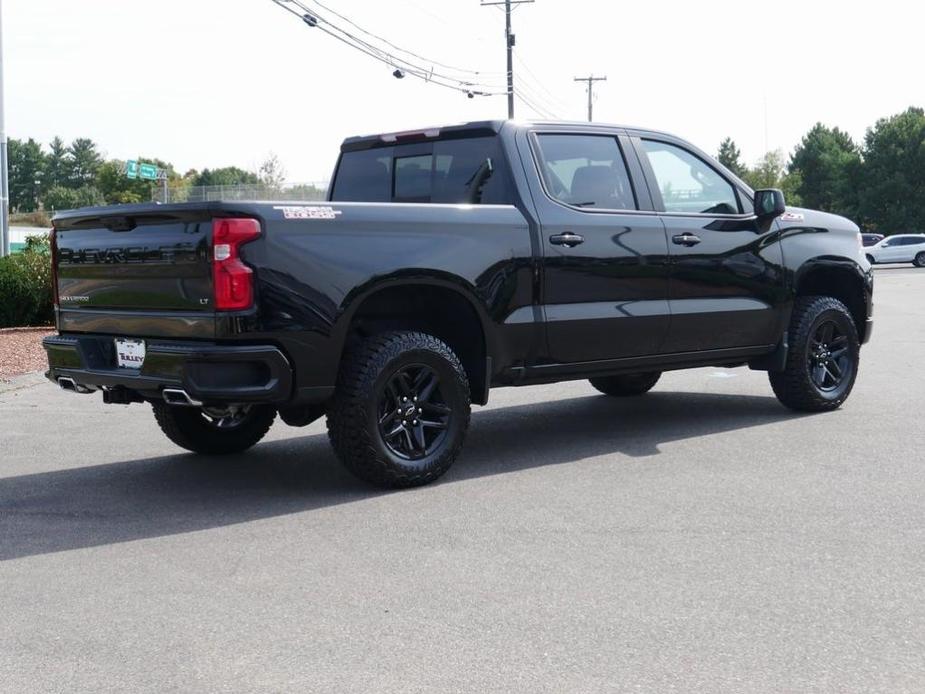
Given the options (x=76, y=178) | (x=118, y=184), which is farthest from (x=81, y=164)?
(x=118, y=184)

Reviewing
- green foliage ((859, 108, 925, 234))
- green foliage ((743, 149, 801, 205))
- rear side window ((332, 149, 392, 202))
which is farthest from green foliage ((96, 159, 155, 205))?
rear side window ((332, 149, 392, 202))

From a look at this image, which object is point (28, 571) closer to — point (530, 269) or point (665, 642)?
point (665, 642)

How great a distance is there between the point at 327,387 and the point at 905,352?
9.20 m

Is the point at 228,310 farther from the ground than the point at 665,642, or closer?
farther from the ground

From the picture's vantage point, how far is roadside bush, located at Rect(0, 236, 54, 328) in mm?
15992

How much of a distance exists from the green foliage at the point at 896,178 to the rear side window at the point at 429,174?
89.1 metres

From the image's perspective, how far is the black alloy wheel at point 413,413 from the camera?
6.28 meters

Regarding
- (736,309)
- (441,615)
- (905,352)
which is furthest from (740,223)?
(905,352)

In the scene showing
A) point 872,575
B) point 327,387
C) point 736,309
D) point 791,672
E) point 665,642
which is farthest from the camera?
point 736,309

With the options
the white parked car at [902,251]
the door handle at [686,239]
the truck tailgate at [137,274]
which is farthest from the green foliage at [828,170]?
the truck tailgate at [137,274]

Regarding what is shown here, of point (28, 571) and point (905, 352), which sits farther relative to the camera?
point (905, 352)

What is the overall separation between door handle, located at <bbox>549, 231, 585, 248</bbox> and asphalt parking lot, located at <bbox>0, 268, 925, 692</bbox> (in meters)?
1.30

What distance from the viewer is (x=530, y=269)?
267 inches

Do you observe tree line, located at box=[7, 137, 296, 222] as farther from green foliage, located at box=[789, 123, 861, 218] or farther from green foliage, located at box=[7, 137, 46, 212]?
green foliage, located at box=[789, 123, 861, 218]
